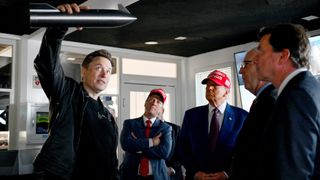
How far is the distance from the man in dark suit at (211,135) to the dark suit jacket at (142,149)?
42cm

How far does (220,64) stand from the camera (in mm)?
5160

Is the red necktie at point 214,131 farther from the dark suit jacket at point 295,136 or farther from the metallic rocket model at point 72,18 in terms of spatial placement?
the metallic rocket model at point 72,18

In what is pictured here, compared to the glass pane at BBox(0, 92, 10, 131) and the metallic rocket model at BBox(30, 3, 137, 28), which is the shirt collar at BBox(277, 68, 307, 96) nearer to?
the metallic rocket model at BBox(30, 3, 137, 28)

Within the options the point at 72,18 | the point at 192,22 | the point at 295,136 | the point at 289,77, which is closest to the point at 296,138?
the point at 295,136

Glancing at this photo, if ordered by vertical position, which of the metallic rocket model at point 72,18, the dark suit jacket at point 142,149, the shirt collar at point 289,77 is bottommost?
the dark suit jacket at point 142,149

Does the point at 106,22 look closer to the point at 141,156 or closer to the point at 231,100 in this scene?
the point at 141,156

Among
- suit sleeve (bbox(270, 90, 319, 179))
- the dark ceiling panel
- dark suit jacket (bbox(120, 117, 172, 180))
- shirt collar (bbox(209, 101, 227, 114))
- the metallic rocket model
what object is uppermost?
the dark ceiling panel

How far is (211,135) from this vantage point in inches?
88.7

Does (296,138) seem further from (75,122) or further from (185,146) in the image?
(185,146)

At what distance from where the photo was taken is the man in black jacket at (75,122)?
1.32m

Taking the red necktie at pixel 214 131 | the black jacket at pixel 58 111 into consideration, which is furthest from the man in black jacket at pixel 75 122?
the red necktie at pixel 214 131

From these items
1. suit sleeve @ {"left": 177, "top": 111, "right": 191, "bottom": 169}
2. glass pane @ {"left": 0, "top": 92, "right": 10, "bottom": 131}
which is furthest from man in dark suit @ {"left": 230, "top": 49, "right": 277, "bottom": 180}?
glass pane @ {"left": 0, "top": 92, "right": 10, "bottom": 131}

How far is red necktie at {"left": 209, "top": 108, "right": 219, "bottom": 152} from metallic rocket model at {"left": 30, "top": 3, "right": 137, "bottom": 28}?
4.23 feet

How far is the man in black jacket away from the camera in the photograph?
1.32 metres
